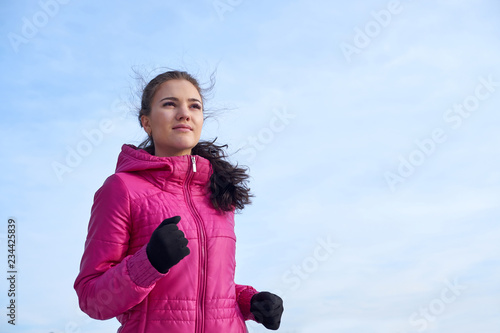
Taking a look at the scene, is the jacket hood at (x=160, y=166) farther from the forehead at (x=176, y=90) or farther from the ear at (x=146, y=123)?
the forehead at (x=176, y=90)

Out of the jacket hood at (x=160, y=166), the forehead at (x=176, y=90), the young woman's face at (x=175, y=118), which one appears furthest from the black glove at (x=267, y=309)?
the forehead at (x=176, y=90)

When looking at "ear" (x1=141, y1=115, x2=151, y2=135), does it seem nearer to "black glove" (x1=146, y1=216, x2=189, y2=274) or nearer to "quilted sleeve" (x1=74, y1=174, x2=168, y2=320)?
"quilted sleeve" (x1=74, y1=174, x2=168, y2=320)

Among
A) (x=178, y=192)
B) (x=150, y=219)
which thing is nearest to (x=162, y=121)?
(x=178, y=192)

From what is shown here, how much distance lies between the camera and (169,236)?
2148 mm

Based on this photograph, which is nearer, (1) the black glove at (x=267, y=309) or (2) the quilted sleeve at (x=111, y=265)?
(2) the quilted sleeve at (x=111, y=265)

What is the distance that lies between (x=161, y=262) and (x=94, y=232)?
0.47m

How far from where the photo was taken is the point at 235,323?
8.48 ft

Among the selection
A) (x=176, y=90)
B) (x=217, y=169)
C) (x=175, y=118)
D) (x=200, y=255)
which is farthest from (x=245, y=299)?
(x=176, y=90)

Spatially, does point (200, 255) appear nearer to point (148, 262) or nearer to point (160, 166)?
point (148, 262)

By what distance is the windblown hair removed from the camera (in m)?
2.81

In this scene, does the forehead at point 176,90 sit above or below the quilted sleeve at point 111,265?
above

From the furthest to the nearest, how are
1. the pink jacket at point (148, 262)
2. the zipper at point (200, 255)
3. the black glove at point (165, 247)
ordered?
the zipper at point (200, 255) < the pink jacket at point (148, 262) < the black glove at point (165, 247)

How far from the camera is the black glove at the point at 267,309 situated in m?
2.71

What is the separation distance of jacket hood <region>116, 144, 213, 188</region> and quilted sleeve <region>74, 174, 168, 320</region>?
137mm
